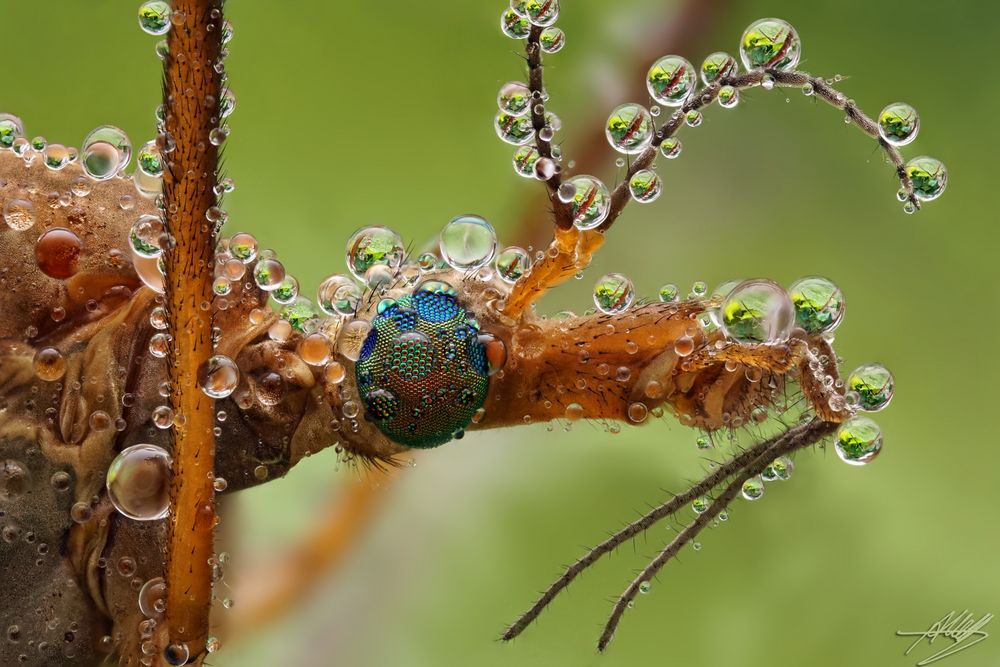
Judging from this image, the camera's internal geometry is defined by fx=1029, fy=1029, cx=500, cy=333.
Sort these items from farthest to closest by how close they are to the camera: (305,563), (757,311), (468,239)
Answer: (305,563) → (468,239) → (757,311)

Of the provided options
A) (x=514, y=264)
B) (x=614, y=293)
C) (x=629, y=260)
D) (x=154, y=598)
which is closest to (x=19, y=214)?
(x=154, y=598)

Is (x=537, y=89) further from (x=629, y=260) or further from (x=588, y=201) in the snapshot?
(x=629, y=260)

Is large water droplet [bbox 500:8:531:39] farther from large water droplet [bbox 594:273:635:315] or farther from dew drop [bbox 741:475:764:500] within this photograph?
dew drop [bbox 741:475:764:500]

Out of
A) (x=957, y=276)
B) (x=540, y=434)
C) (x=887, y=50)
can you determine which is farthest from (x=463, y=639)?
(x=887, y=50)

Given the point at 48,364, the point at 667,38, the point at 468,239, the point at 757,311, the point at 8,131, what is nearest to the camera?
the point at 757,311

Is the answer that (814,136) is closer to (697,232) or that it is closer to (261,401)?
(697,232)

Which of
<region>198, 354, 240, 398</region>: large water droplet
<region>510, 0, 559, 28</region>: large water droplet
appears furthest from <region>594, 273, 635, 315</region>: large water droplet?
<region>198, 354, 240, 398</region>: large water droplet
